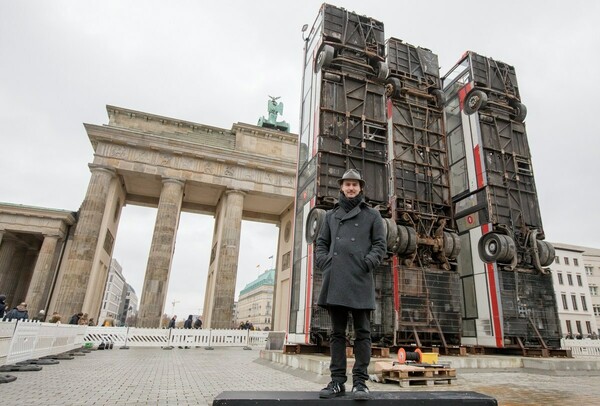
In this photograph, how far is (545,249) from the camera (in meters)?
14.8

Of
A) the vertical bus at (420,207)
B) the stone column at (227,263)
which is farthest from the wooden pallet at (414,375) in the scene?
the stone column at (227,263)

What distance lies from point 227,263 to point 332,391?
24.3 metres

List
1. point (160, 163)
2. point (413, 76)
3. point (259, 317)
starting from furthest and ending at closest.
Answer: point (259, 317) < point (160, 163) < point (413, 76)

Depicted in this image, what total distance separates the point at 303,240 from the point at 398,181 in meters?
5.05

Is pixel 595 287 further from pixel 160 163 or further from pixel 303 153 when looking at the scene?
pixel 160 163

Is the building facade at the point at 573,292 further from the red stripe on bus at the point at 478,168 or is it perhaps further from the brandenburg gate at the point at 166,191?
the red stripe on bus at the point at 478,168

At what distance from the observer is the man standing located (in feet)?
11.3

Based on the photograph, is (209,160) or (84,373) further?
(209,160)

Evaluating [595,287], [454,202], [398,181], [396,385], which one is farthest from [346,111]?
[595,287]

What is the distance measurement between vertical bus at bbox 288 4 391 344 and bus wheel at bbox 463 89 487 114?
16.7ft

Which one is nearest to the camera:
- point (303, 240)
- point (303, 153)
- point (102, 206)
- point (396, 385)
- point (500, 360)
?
point (396, 385)

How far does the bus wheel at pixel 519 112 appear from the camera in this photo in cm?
1758

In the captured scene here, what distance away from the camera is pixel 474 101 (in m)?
17.0

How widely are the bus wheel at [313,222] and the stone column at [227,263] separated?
49.6 ft
